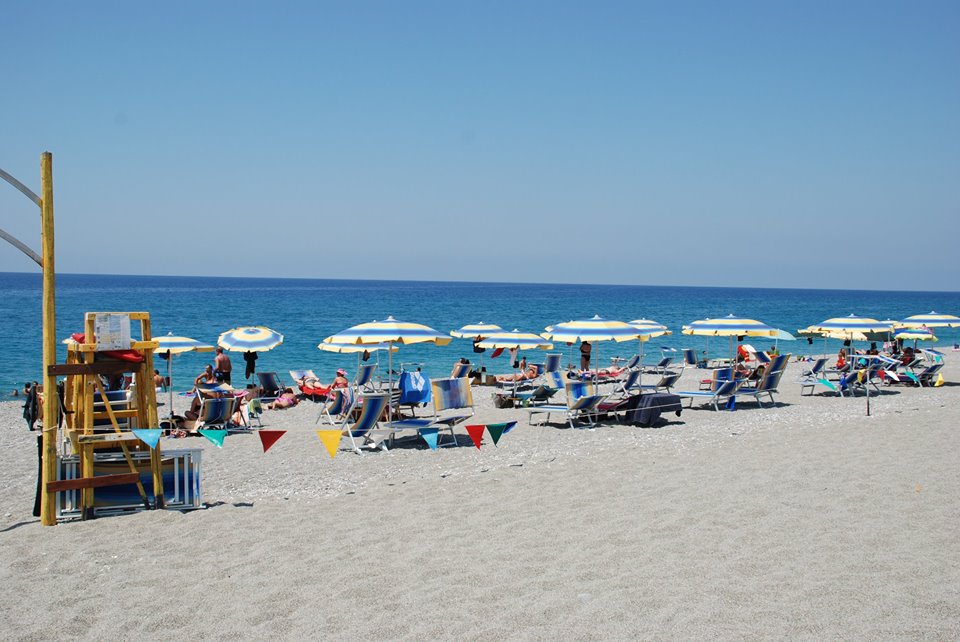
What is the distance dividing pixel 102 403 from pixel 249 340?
7317 mm

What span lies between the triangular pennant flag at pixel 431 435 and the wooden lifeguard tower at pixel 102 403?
315 cm

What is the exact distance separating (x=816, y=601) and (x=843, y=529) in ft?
4.72

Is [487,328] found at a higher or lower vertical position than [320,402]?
higher

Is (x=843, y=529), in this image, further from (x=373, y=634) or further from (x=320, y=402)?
(x=320, y=402)

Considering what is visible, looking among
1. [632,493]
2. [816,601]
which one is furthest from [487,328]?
[816,601]

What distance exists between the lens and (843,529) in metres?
5.29

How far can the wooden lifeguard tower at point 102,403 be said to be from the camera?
579 cm

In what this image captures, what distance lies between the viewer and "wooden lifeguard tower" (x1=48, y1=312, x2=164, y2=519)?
19.0 feet

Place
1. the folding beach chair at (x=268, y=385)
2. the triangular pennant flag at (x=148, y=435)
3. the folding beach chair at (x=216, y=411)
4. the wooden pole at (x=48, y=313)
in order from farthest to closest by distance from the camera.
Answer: the folding beach chair at (x=268, y=385)
the folding beach chair at (x=216, y=411)
the triangular pennant flag at (x=148, y=435)
the wooden pole at (x=48, y=313)

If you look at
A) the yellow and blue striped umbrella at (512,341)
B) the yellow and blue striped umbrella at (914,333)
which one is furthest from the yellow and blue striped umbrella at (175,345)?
the yellow and blue striped umbrella at (914,333)

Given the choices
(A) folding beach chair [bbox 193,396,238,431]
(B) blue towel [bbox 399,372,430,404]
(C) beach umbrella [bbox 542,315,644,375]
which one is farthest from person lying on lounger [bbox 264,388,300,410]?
(C) beach umbrella [bbox 542,315,644,375]

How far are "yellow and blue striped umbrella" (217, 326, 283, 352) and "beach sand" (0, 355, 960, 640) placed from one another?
492 centimetres

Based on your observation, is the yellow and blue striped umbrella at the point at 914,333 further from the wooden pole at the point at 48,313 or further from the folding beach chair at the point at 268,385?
the wooden pole at the point at 48,313

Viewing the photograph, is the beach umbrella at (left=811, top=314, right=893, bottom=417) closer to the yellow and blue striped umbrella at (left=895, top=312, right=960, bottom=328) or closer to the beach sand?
the yellow and blue striped umbrella at (left=895, top=312, right=960, bottom=328)
